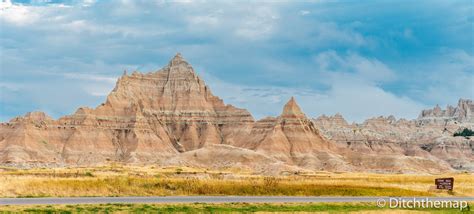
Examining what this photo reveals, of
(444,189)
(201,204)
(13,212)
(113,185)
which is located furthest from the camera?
(444,189)

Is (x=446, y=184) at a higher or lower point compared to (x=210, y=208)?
higher

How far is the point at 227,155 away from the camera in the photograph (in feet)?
614

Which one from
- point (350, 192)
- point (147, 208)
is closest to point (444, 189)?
point (350, 192)

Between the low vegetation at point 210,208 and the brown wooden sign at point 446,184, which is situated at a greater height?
the brown wooden sign at point 446,184

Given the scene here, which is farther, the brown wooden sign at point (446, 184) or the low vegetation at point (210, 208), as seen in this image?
the brown wooden sign at point (446, 184)

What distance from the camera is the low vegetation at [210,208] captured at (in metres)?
32.8

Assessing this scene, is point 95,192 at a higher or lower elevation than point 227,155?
lower

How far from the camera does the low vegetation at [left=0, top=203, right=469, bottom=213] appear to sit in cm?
3281

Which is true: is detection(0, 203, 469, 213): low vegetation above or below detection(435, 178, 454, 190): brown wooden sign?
below

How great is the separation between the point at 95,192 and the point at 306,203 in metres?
15.2

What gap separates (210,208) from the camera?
1390 inches

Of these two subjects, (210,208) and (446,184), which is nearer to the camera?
(210,208)

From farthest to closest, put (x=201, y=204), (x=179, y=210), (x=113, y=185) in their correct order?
(x=113, y=185), (x=201, y=204), (x=179, y=210)

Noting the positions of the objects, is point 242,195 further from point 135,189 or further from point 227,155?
point 227,155
